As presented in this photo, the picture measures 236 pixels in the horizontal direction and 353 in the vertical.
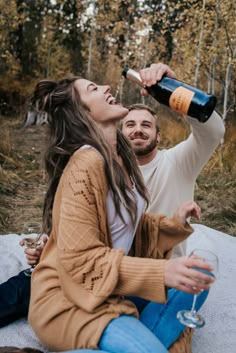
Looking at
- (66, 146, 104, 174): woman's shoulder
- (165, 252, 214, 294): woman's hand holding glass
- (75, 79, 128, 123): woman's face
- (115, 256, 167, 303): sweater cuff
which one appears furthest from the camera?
(75, 79, 128, 123): woman's face

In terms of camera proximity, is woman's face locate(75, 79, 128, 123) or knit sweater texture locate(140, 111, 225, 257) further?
knit sweater texture locate(140, 111, 225, 257)

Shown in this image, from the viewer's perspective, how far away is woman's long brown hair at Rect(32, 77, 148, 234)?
1.60 m

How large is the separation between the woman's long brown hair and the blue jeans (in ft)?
1.31

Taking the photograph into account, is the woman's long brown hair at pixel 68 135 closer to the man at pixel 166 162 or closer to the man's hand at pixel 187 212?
the man's hand at pixel 187 212

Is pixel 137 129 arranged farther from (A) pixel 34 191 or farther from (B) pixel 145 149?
(A) pixel 34 191

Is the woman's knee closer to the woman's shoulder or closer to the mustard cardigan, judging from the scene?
the mustard cardigan

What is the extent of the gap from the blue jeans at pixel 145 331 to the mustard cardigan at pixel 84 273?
3cm

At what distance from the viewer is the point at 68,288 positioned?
143 cm

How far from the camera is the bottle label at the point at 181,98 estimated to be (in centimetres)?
181

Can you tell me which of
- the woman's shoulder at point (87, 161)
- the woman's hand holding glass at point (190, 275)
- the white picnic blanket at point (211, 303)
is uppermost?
the woman's shoulder at point (87, 161)

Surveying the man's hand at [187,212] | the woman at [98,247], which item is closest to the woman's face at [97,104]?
the woman at [98,247]

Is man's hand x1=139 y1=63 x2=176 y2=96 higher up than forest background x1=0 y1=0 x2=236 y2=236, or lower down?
higher up

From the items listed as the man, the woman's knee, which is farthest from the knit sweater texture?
the woman's knee

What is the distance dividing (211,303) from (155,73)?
1433 millimetres
